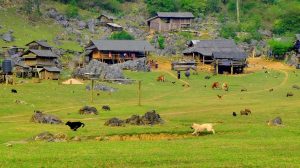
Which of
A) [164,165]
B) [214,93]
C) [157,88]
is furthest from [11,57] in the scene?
[164,165]

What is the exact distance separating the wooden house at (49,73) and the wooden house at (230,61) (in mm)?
31982

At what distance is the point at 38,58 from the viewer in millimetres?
121688

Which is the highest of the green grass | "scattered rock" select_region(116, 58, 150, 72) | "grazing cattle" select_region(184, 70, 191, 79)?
"scattered rock" select_region(116, 58, 150, 72)

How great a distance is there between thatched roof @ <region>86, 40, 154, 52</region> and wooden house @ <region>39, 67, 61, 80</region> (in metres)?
22.8

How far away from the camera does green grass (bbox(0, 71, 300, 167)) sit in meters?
37.5

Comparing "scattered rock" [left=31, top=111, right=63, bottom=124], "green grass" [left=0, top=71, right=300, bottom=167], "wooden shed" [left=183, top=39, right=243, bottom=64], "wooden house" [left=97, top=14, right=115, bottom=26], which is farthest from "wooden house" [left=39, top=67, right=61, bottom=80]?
"scattered rock" [left=31, top=111, right=63, bottom=124]

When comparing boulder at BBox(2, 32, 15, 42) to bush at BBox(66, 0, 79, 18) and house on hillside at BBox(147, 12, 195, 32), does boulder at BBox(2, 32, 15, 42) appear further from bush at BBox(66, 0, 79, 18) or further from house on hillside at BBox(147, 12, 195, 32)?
house on hillside at BBox(147, 12, 195, 32)

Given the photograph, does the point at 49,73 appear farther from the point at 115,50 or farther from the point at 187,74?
the point at 115,50

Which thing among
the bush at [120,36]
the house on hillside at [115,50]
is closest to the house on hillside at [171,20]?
the bush at [120,36]

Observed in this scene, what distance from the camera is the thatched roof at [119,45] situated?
13925 centimetres

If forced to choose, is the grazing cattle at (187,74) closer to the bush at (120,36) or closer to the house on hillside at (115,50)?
the house on hillside at (115,50)

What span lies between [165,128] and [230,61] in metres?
77.0

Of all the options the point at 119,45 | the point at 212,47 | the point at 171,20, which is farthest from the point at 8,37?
the point at 171,20

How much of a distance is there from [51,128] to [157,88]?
5058 cm
